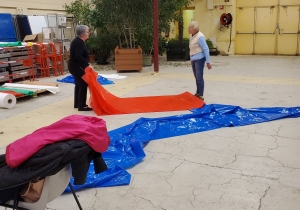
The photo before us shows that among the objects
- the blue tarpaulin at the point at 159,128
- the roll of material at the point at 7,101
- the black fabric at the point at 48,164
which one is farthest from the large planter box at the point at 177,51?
the black fabric at the point at 48,164

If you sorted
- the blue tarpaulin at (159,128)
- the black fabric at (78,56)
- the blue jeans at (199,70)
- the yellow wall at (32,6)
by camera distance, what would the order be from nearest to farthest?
the blue tarpaulin at (159,128) < the black fabric at (78,56) < the blue jeans at (199,70) < the yellow wall at (32,6)

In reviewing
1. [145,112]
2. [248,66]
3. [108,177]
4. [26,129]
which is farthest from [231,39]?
[108,177]

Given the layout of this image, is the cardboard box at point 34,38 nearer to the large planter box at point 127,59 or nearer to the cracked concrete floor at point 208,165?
the large planter box at point 127,59

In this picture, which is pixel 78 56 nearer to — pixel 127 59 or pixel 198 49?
pixel 198 49

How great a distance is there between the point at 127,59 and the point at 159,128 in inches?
214

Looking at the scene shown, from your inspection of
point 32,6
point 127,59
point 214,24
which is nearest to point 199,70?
point 127,59

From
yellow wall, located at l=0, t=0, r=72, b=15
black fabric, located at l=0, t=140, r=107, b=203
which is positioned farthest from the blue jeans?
yellow wall, located at l=0, t=0, r=72, b=15

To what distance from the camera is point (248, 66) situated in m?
10.2

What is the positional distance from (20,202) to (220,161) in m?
2.10

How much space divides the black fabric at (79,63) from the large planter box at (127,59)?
4.08m

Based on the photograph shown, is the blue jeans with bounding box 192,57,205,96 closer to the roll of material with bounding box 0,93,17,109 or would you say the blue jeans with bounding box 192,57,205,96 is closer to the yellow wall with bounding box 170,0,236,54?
the roll of material with bounding box 0,93,17,109

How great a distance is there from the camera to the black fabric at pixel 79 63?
16.4ft

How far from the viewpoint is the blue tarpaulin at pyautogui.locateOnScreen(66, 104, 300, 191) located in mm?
2986

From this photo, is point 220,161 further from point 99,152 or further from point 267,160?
point 99,152
